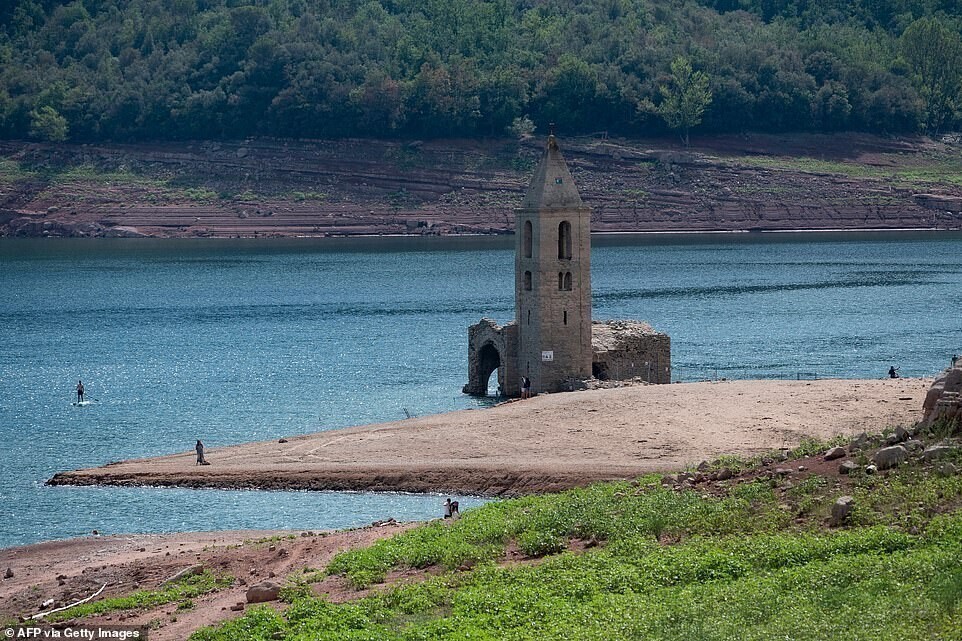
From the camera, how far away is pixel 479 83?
6398 inches

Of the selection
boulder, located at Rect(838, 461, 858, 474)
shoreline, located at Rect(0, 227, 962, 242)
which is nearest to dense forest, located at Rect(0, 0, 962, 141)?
shoreline, located at Rect(0, 227, 962, 242)

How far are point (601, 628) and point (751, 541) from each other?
3518mm

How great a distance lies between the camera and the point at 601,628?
20734mm

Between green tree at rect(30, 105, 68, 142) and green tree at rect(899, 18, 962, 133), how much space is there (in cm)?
8117

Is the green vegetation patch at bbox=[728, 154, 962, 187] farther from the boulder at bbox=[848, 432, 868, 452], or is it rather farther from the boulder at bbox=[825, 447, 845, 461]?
the boulder at bbox=[825, 447, 845, 461]

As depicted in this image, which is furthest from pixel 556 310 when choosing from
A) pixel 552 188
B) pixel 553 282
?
pixel 552 188

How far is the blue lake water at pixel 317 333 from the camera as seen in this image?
131ft

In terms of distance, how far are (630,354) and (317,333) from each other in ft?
98.4

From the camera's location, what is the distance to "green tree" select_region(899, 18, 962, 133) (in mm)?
171875

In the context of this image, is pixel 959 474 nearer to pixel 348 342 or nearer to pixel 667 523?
pixel 667 523

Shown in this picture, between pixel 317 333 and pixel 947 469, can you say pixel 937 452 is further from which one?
pixel 317 333

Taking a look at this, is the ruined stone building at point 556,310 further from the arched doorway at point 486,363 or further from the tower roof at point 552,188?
the arched doorway at point 486,363

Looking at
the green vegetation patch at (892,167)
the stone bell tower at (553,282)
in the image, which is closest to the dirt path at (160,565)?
the stone bell tower at (553,282)

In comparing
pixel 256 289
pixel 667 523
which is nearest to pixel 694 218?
pixel 256 289
